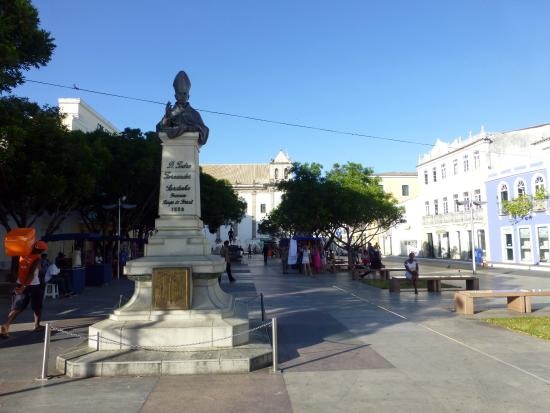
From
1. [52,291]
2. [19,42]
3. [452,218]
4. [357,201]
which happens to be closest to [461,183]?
[452,218]

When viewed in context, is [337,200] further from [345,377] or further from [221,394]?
[221,394]

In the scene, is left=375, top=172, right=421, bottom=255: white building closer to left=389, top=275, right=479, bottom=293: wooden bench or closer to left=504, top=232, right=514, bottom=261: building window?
left=504, top=232, right=514, bottom=261: building window

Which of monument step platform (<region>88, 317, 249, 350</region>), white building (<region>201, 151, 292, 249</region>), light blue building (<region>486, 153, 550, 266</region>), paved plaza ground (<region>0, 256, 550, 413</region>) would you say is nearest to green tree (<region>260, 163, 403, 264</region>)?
light blue building (<region>486, 153, 550, 266</region>)

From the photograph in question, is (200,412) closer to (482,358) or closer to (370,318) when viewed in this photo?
(482,358)

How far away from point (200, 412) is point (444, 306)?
9.56 meters

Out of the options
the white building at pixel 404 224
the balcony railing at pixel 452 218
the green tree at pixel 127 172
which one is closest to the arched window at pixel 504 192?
the balcony railing at pixel 452 218

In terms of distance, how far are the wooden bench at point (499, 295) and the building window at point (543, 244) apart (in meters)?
21.2

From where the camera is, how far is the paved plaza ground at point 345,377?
5246 millimetres

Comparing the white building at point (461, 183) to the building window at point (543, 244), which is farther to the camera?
the white building at point (461, 183)

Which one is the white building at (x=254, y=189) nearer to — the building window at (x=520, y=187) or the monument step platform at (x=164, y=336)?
the building window at (x=520, y=187)

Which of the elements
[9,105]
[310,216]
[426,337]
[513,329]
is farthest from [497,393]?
[310,216]

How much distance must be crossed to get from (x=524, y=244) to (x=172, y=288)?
30.8m

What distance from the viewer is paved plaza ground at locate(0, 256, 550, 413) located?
5.25 m

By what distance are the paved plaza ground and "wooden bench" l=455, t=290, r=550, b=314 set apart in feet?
1.76
